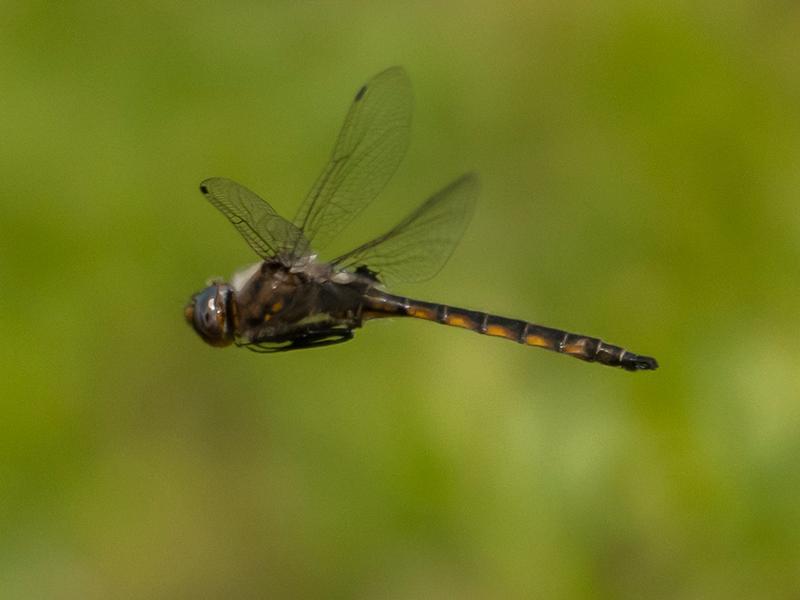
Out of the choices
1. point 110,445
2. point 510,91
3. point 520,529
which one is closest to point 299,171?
point 510,91

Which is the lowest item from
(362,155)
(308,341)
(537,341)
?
(308,341)

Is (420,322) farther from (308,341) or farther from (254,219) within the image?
(254,219)

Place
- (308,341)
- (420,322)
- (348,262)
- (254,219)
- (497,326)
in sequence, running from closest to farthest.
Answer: (254,219), (308,341), (348,262), (497,326), (420,322)

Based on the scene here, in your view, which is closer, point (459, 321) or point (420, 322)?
point (459, 321)

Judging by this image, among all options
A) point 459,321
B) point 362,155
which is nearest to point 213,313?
point 362,155

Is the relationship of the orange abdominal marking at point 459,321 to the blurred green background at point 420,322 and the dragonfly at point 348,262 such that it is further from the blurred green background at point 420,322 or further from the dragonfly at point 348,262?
the blurred green background at point 420,322

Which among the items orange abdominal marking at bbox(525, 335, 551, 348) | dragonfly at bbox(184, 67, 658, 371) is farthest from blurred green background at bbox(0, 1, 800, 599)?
dragonfly at bbox(184, 67, 658, 371)

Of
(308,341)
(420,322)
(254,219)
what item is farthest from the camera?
(420,322)

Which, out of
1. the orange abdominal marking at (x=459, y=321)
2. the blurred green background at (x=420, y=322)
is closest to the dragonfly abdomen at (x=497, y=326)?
the orange abdominal marking at (x=459, y=321)
